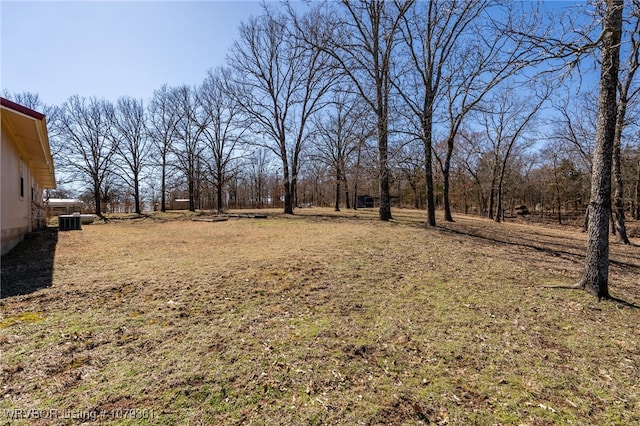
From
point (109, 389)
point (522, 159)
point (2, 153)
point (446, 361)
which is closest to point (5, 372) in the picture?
point (109, 389)

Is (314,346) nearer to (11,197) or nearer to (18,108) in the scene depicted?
(18,108)

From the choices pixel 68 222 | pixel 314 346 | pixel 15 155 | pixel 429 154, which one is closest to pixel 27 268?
pixel 15 155

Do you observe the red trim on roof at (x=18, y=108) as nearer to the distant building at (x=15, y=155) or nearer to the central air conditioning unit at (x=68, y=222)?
the distant building at (x=15, y=155)

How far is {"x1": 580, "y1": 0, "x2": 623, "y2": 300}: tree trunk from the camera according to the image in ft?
14.9

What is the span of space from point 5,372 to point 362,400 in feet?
10.1

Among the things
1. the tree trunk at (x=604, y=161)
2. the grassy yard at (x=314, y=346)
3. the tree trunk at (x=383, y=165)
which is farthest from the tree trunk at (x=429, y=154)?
the tree trunk at (x=604, y=161)

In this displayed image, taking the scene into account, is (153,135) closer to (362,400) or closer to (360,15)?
(360,15)

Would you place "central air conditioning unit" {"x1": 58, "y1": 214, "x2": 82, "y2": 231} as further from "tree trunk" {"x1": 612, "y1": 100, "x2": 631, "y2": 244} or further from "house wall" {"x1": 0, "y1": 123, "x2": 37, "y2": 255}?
"tree trunk" {"x1": 612, "y1": 100, "x2": 631, "y2": 244}

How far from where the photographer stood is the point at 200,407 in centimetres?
220

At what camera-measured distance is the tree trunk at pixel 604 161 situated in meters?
4.54

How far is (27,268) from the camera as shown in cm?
594

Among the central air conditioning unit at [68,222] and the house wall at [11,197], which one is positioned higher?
the house wall at [11,197]

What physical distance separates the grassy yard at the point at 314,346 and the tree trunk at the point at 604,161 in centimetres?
51

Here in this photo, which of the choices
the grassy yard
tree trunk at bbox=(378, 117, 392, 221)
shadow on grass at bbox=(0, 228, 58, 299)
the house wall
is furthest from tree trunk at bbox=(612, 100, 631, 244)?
the house wall
